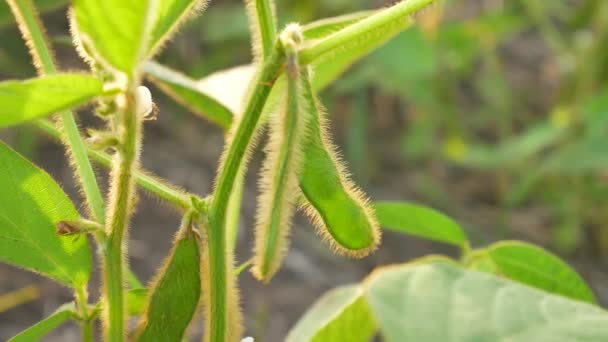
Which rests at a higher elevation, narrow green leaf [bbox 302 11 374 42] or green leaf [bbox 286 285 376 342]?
narrow green leaf [bbox 302 11 374 42]

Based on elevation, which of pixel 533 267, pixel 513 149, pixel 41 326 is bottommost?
pixel 41 326

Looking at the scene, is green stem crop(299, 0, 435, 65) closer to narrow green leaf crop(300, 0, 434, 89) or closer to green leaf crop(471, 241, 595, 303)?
narrow green leaf crop(300, 0, 434, 89)

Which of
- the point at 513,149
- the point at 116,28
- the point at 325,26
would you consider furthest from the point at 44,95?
the point at 513,149

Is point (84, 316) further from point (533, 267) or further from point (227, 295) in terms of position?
point (533, 267)

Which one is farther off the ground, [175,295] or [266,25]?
[266,25]

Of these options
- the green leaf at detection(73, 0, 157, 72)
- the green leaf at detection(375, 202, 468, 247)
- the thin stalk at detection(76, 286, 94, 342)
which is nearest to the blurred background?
the green leaf at detection(375, 202, 468, 247)

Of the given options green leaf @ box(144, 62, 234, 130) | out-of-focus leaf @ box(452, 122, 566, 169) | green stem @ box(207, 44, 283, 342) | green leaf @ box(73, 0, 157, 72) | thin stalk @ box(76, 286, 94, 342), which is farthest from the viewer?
out-of-focus leaf @ box(452, 122, 566, 169)

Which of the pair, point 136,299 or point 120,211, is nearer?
point 120,211
